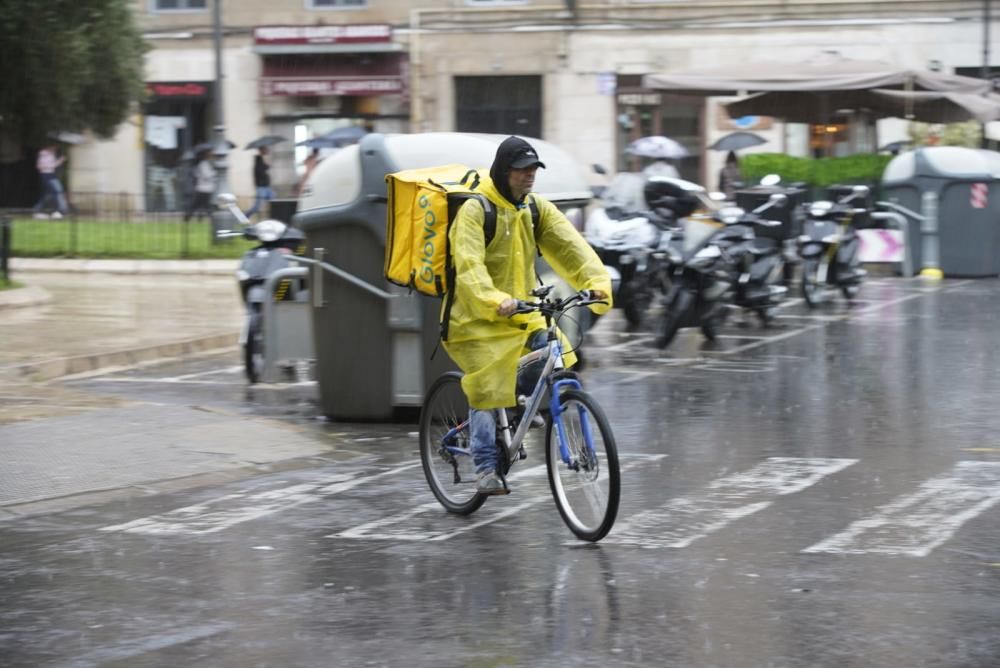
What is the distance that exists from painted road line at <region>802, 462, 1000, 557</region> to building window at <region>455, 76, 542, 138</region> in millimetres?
28770

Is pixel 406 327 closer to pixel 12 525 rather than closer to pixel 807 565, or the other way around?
pixel 12 525

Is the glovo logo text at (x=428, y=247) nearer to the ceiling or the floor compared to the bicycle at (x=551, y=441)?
nearer to the ceiling

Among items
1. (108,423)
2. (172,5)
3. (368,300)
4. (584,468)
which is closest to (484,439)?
(584,468)

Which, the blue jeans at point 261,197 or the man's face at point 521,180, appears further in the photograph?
the blue jeans at point 261,197

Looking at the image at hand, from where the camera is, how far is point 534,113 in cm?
3691

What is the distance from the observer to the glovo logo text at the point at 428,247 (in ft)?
25.1

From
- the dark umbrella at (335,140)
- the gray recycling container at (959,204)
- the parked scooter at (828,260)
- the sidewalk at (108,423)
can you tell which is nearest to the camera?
the sidewalk at (108,423)

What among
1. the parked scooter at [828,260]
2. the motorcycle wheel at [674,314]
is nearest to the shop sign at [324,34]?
the parked scooter at [828,260]

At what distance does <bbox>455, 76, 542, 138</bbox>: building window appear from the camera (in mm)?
36906

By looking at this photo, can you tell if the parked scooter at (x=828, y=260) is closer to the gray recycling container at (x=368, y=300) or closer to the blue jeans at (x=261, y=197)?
the gray recycling container at (x=368, y=300)

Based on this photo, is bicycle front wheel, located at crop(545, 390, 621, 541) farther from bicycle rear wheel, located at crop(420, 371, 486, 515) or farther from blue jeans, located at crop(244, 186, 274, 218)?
blue jeans, located at crop(244, 186, 274, 218)

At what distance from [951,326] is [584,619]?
10642mm

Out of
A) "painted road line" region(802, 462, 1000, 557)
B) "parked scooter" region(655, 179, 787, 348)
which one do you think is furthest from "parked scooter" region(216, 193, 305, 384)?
"painted road line" region(802, 462, 1000, 557)

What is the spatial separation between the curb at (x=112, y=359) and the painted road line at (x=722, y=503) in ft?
20.8
